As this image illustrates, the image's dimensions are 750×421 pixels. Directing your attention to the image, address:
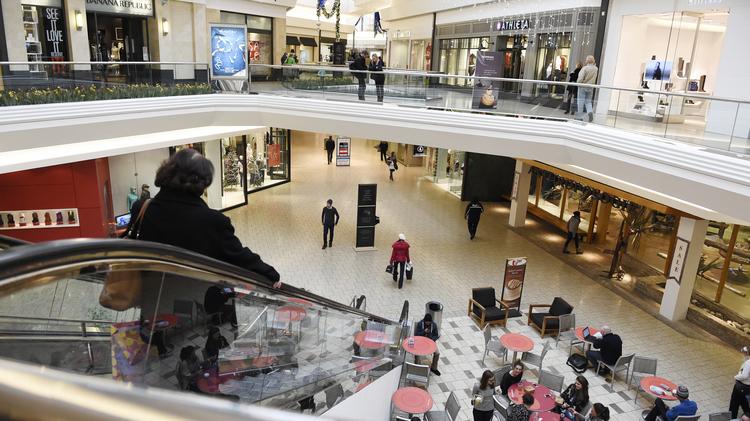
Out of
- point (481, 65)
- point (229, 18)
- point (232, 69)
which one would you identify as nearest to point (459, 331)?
point (481, 65)

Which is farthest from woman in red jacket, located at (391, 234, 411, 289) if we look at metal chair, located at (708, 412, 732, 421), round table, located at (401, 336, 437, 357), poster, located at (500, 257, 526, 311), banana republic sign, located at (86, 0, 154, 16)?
banana republic sign, located at (86, 0, 154, 16)

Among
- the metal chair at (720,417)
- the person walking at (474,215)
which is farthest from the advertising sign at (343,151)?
the metal chair at (720,417)

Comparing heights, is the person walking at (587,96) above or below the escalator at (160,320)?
above

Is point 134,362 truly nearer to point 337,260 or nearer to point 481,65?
point 337,260

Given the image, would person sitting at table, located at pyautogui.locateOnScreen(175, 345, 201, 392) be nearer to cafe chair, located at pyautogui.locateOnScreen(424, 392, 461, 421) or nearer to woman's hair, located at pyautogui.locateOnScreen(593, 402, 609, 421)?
cafe chair, located at pyautogui.locateOnScreen(424, 392, 461, 421)

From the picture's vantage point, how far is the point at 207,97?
48.2ft

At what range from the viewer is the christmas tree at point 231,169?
18.4m

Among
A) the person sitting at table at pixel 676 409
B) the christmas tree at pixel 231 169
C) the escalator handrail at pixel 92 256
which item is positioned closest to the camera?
the escalator handrail at pixel 92 256

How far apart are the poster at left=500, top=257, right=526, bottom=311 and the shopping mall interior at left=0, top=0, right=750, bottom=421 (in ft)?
0.17

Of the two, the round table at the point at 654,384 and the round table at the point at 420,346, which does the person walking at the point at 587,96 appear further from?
the round table at the point at 420,346

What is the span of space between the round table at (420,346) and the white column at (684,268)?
617cm

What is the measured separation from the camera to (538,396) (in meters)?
8.11

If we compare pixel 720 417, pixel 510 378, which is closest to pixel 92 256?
pixel 510 378

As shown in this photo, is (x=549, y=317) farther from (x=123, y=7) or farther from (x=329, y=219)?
(x=123, y=7)
